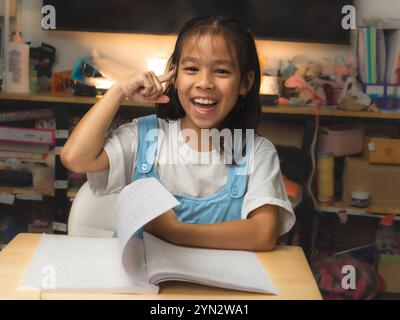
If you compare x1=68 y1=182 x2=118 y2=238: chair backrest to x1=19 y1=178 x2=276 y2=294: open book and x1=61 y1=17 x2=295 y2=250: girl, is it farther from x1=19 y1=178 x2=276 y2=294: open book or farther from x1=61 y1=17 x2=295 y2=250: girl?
x1=19 y1=178 x2=276 y2=294: open book

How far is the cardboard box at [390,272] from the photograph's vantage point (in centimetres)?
188

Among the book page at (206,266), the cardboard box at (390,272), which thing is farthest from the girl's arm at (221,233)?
the cardboard box at (390,272)

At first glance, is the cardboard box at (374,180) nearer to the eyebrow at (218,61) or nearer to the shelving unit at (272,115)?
the shelving unit at (272,115)

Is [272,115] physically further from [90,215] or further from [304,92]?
[90,215]

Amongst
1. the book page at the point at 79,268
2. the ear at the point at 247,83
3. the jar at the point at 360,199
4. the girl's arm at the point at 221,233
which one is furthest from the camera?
the jar at the point at 360,199

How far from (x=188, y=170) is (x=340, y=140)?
971 mm

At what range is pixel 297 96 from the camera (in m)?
1.83

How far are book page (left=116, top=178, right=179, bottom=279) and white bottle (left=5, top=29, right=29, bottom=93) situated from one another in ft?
3.77

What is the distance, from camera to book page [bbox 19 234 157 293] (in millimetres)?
634

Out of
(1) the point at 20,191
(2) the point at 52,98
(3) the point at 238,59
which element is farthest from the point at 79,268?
(1) the point at 20,191

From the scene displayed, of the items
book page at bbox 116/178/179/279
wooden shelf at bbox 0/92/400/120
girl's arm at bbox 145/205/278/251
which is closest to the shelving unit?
wooden shelf at bbox 0/92/400/120

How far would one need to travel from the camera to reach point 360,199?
182 centimetres
